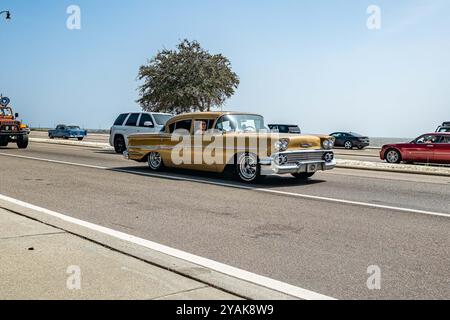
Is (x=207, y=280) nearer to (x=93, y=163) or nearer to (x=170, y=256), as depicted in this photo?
(x=170, y=256)

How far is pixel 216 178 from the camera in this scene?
11930 millimetres

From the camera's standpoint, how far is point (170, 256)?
4.86 m

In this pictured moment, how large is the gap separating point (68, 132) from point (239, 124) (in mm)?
39321

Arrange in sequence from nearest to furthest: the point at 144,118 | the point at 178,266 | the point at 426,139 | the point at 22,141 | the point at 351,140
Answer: the point at 178,266, the point at 426,139, the point at 144,118, the point at 22,141, the point at 351,140

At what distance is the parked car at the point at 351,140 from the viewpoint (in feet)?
118

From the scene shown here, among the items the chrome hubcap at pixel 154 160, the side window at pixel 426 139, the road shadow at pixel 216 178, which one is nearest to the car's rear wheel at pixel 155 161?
the chrome hubcap at pixel 154 160

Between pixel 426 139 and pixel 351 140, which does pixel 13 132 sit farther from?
pixel 351 140

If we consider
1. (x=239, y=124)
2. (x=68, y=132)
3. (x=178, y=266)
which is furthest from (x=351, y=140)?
(x=178, y=266)

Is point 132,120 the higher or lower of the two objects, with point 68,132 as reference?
higher

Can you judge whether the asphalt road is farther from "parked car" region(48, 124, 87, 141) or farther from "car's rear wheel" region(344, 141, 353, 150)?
"parked car" region(48, 124, 87, 141)

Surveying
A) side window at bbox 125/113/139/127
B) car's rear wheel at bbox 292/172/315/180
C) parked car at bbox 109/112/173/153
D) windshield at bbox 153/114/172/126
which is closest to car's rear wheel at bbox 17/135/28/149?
parked car at bbox 109/112/173/153

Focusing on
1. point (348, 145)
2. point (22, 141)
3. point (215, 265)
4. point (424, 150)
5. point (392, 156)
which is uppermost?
point (22, 141)
